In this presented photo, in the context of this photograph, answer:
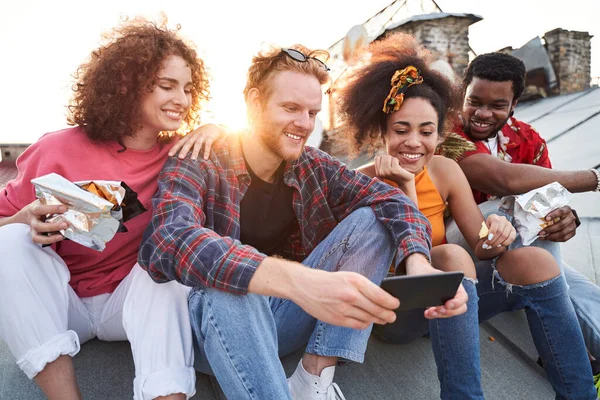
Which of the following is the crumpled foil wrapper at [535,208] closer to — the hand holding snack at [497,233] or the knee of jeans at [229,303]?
the hand holding snack at [497,233]

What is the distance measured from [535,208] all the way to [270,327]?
Answer: 1.27m

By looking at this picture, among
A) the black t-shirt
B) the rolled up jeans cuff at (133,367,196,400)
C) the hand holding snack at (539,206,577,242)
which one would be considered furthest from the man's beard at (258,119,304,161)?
the hand holding snack at (539,206,577,242)

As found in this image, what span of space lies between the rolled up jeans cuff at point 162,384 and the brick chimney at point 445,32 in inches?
299

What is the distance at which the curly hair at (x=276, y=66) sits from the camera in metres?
1.81

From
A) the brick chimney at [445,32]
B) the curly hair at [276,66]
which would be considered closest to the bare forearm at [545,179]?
the curly hair at [276,66]

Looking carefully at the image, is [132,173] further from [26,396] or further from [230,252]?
[26,396]

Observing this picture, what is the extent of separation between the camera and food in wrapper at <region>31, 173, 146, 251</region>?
4.09ft

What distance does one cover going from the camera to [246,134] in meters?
1.84

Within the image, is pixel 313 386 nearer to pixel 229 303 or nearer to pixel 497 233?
pixel 229 303

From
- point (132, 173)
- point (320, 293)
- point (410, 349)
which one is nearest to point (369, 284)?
point (320, 293)

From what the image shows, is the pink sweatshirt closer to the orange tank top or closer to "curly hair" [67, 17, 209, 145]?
"curly hair" [67, 17, 209, 145]

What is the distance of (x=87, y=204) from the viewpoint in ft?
4.10

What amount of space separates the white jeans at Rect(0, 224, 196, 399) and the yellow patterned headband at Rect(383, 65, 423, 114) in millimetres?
1284

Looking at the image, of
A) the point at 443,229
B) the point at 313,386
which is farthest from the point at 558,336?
the point at 313,386
